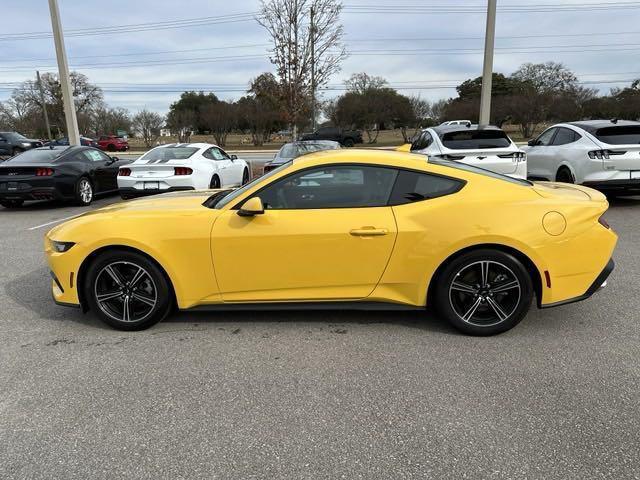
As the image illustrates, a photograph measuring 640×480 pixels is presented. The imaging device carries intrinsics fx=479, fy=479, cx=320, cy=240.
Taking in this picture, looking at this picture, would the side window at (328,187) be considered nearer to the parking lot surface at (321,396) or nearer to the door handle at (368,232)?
the door handle at (368,232)

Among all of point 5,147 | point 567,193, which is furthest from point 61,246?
point 5,147

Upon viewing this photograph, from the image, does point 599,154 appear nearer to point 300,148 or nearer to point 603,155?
point 603,155

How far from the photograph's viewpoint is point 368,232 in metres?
3.58

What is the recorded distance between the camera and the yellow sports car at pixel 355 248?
3566mm

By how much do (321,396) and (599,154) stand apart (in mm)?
7756

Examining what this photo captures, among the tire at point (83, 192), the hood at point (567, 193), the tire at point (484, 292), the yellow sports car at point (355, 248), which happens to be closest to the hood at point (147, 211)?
the yellow sports car at point (355, 248)

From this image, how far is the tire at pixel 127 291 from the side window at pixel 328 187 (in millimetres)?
1081

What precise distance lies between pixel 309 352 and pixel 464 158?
246 inches

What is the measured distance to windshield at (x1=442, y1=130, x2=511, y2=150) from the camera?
877 cm

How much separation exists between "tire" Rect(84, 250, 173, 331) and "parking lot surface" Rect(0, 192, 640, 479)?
15cm

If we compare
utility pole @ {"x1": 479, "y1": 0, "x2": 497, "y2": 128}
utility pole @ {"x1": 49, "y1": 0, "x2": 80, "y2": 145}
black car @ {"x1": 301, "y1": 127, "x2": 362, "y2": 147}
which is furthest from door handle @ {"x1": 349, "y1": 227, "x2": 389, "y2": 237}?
black car @ {"x1": 301, "y1": 127, "x2": 362, "y2": 147}

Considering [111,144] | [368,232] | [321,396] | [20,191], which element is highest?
[111,144]

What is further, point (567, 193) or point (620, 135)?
point (620, 135)

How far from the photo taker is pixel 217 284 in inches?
148
